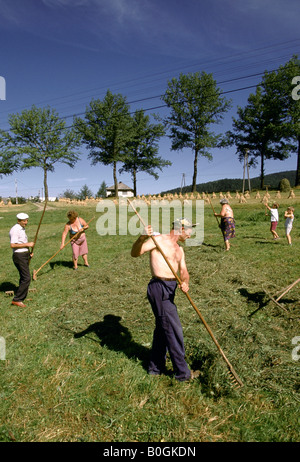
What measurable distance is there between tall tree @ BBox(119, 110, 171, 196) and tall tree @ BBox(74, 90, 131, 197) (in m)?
4.44

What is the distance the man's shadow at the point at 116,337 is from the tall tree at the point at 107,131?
1688 inches

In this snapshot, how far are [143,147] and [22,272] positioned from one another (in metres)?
51.9

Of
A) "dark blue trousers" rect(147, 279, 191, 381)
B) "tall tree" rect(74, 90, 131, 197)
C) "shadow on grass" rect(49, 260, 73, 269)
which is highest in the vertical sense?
"tall tree" rect(74, 90, 131, 197)

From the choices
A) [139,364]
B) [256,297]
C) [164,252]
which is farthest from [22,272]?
[256,297]

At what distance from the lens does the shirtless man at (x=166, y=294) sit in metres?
3.79

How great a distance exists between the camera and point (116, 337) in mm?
5180

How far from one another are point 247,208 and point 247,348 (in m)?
21.2

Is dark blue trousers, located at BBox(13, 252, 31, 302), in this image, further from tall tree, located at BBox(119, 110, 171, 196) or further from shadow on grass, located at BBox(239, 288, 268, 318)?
tall tree, located at BBox(119, 110, 171, 196)

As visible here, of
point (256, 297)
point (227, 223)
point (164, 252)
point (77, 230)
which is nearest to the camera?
point (164, 252)

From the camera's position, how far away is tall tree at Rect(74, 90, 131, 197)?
1887 inches

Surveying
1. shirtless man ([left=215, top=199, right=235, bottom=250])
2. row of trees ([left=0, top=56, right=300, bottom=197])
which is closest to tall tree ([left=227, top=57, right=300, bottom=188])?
row of trees ([left=0, top=56, right=300, bottom=197])

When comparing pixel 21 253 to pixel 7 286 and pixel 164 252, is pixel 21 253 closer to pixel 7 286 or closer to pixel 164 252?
pixel 7 286
